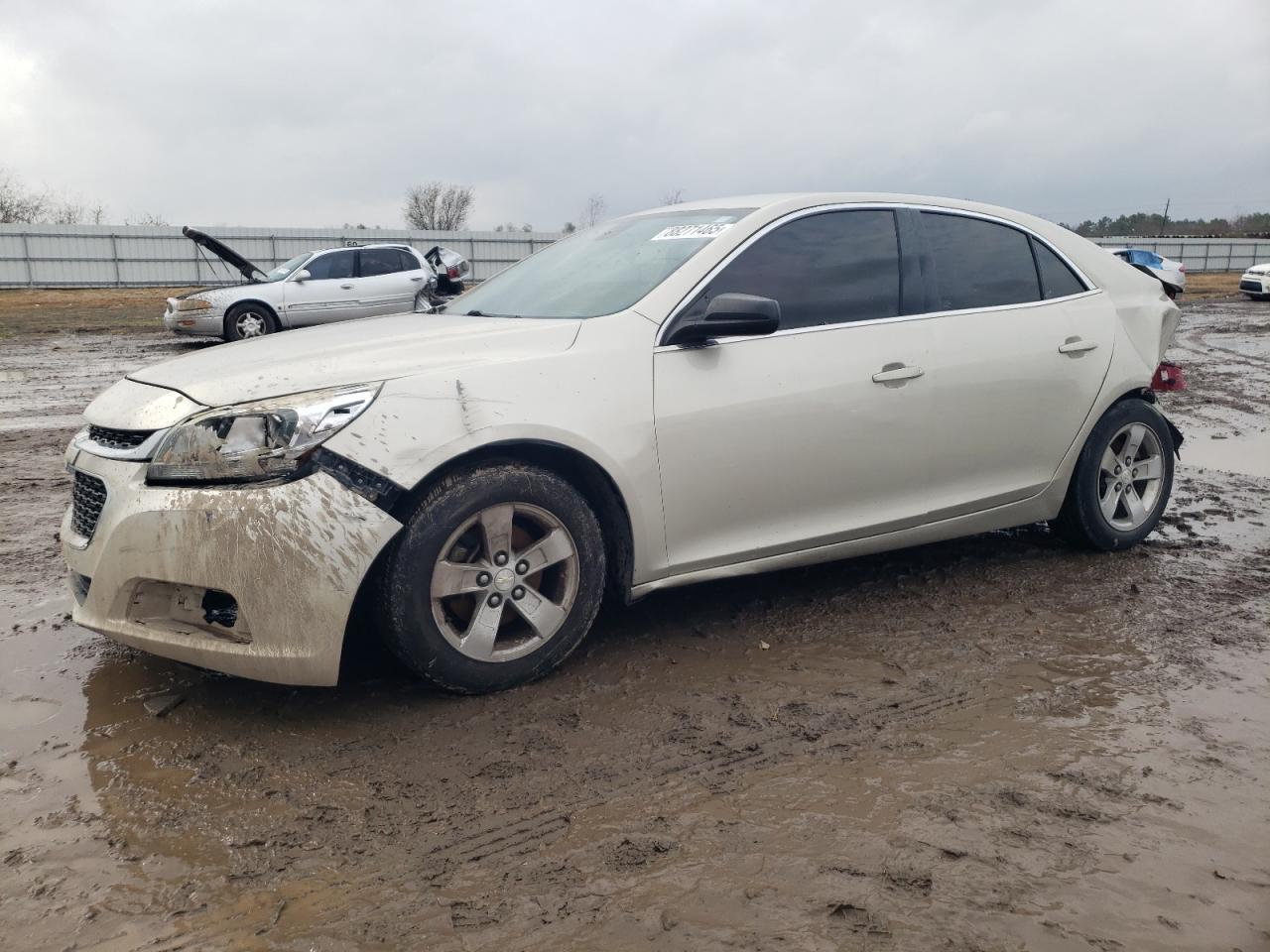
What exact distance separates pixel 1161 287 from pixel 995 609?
2.09 m

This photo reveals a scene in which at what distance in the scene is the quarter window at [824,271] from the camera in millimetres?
3895

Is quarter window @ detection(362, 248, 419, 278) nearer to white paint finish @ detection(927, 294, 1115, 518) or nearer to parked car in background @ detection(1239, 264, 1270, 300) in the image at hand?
white paint finish @ detection(927, 294, 1115, 518)

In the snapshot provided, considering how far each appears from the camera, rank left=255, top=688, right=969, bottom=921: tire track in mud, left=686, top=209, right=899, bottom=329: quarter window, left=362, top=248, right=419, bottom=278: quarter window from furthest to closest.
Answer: left=362, top=248, right=419, bottom=278: quarter window
left=686, top=209, right=899, bottom=329: quarter window
left=255, top=688, right=969, bottom=921: tire track in mud

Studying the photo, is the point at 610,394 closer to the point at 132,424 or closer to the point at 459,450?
the point at 459,450

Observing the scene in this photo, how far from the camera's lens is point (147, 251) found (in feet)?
119

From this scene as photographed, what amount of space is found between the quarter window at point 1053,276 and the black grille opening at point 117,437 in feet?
12.2

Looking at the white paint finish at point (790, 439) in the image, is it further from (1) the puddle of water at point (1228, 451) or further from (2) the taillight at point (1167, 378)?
(1) the puddle of water at point (1228, 451)

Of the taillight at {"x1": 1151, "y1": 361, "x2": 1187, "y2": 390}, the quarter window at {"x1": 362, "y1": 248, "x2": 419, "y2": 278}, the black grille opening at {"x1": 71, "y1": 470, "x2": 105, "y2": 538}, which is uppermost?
the quarter window at {"x1": 362, "y1": 248, "x2": 419, "y2": 278}

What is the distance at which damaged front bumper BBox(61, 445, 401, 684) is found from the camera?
118 inches

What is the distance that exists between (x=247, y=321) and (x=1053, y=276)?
14140mm

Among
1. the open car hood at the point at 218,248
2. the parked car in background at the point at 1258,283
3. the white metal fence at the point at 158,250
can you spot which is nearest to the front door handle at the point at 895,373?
the open car hood at the point at 218,248

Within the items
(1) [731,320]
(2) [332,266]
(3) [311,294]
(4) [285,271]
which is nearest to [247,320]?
(3) [311,294]

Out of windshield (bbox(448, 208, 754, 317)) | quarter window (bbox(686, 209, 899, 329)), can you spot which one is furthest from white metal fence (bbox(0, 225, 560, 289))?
quarter window (bbox(686, 209, 899, 329))

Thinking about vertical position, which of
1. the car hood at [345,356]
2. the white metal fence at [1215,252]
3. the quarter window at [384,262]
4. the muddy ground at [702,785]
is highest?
the white metal fence at [1215,252]
